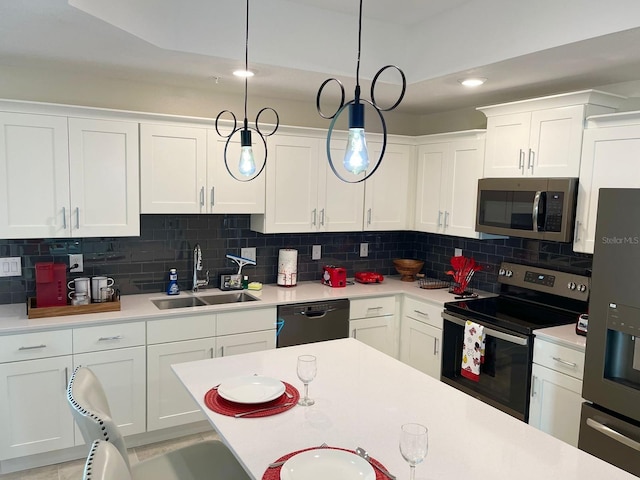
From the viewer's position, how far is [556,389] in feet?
9.28

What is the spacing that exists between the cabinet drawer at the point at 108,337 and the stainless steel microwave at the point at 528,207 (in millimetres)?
2447

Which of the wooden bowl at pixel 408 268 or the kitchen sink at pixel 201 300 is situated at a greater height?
the wooden bowl at pixel 408 268

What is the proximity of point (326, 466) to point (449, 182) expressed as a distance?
2.93 metres

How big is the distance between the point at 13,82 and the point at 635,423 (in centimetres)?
399

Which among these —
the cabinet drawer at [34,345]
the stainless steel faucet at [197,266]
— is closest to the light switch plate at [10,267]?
the cabinet drawer at [34,345]

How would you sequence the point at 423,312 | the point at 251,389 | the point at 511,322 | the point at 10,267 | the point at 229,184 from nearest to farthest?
1. the point at 251,389
2. the point at 511,322
3. the point at 10,267
4. the point at 229,184
5. the point at 423,312

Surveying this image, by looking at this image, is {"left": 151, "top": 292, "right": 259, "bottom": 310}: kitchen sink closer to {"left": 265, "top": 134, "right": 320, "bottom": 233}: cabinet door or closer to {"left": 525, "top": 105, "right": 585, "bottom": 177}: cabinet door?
{"left": 265, "top": 134, "right": 320, "bottom": 233}: cabinet door

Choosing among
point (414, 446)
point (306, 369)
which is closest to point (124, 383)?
point (306, 369)

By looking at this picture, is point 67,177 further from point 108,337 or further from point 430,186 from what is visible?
point 430,186

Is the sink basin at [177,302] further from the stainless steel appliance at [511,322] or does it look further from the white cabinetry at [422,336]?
the stainless steel appliance at [511,322]

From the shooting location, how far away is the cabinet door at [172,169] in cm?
330

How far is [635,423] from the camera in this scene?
2.33 metres

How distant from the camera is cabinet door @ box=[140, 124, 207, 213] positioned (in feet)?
10.8

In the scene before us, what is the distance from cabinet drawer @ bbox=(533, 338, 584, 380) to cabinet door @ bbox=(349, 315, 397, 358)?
1.31m
